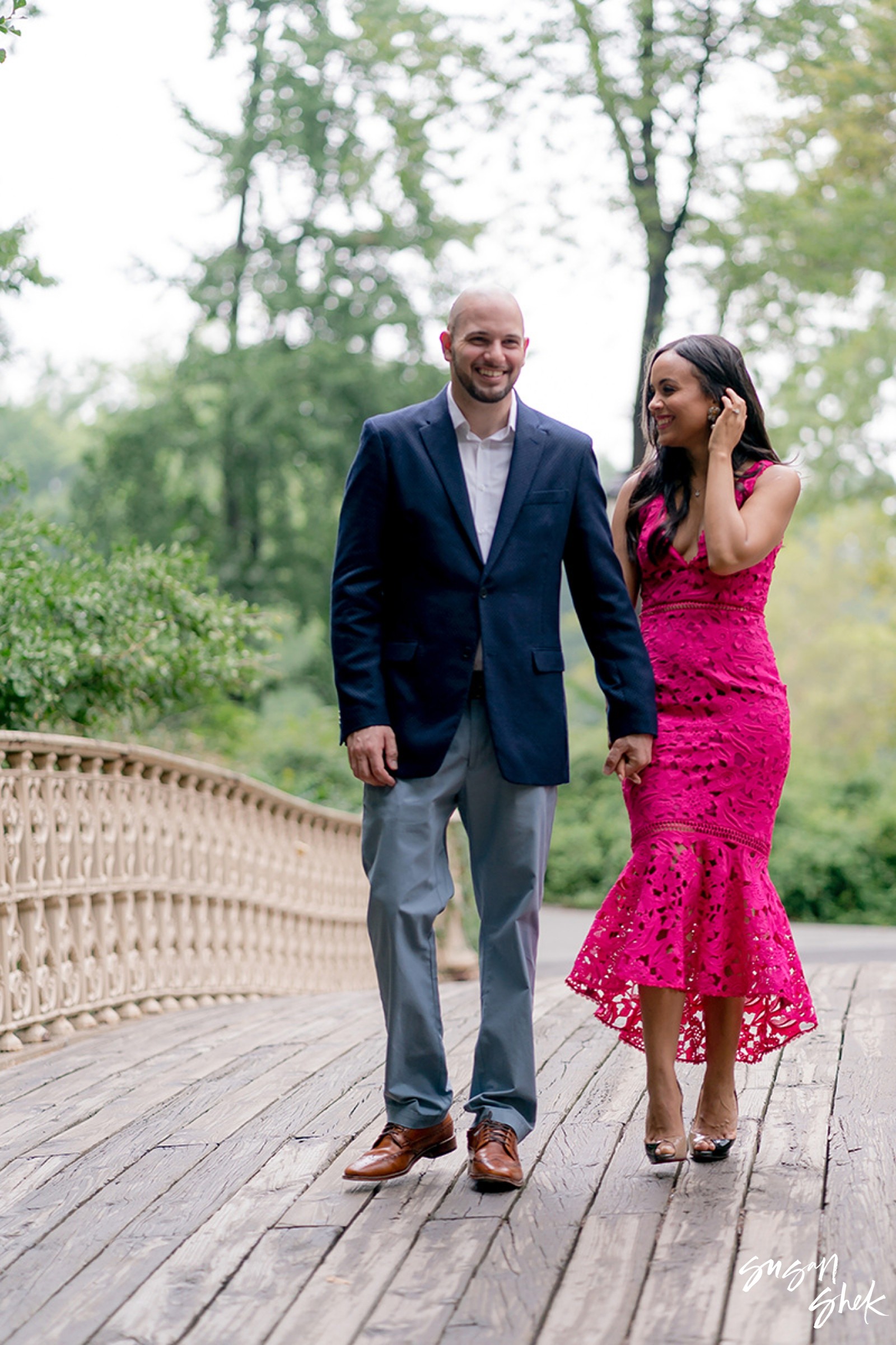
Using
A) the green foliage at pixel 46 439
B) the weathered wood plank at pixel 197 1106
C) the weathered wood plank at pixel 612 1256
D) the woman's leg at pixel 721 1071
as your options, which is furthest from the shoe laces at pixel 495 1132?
the green foliage at pixel 46 439

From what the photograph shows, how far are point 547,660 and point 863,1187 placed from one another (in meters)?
1.38

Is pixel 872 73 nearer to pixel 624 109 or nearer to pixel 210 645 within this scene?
pixel 624 109

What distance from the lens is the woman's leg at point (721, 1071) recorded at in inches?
139

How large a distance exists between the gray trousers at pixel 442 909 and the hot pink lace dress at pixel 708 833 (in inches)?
7.7

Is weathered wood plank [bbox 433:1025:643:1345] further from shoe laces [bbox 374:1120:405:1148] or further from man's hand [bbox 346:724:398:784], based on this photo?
man's hand [bbox 346:724:398:784]

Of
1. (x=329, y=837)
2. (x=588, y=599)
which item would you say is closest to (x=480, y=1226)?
(x=588, y=599)

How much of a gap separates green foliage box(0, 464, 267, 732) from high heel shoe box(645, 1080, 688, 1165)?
12.1ft

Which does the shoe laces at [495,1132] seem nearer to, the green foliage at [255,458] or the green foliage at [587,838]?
the green foliage at [587,838]

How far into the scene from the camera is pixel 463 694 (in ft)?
11.3

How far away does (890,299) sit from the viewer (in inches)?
894

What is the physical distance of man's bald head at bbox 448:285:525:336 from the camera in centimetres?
337

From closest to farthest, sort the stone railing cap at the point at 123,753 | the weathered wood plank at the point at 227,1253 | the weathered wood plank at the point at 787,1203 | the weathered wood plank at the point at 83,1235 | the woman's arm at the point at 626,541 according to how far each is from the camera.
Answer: the weathered wood plank at the point at 787,1203, the weathered wood plank at the point at 227,1253, the weathered wood plank at the point at 83,1235, the woman's arm at the point at 626,541, the stone railing cap at the point at 123,753

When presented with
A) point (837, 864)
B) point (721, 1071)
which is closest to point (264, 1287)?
point (721, 1071)

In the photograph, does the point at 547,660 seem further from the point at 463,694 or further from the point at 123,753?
the point at 123,753
